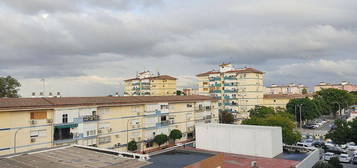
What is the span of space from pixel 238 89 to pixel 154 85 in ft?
118

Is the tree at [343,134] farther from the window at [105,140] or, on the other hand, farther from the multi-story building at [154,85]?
the multi-story building at [154,85]

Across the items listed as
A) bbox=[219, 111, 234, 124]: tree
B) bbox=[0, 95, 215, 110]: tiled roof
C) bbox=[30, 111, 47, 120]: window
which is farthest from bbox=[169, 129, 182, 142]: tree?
bbox=[219, 111, 234, 124]: tree

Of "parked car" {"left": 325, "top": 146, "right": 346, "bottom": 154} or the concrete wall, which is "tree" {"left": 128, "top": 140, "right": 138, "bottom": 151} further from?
"parked car" {"left": 325, "top": 146, "right": 346, "bottom": 154}

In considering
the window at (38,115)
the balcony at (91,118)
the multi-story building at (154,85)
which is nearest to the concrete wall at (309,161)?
the balcony at (91,118)

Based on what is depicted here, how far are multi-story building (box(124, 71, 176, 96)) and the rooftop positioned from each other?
280ft

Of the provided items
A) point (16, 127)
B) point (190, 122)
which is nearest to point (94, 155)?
point (16, 127)

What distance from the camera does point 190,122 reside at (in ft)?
186

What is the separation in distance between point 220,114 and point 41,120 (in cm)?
4753

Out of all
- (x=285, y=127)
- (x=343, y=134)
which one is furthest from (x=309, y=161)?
(x=343, y=134)

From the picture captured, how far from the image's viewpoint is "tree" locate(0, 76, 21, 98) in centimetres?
4900

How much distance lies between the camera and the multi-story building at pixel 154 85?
347 feet

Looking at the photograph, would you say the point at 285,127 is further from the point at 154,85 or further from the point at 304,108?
the point at 154,85

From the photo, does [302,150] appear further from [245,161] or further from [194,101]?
[194,101]

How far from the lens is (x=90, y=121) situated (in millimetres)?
37031
